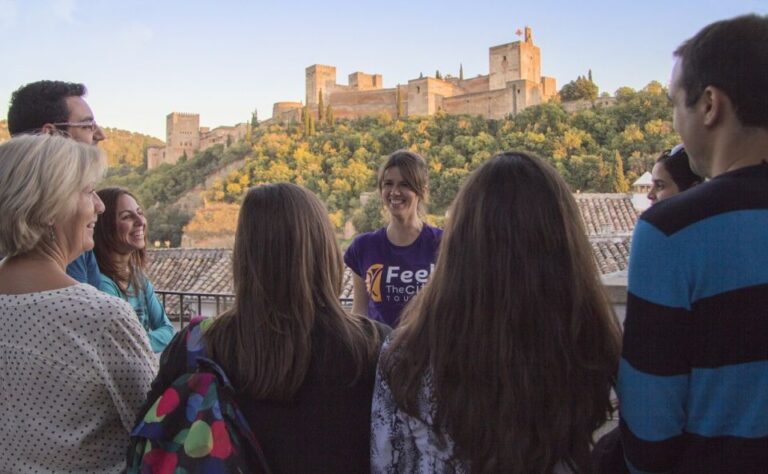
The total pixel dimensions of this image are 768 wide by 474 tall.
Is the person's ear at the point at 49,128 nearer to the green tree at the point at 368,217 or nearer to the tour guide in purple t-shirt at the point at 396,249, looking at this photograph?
the tour guide in purple t-shirt at the point at 396,249

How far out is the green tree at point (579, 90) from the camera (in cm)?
5656

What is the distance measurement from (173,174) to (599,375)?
66.6m

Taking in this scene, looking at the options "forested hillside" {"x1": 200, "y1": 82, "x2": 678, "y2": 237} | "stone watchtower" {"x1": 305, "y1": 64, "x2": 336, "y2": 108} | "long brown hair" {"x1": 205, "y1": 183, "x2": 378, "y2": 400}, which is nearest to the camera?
"long brown hair" {"x1": 205, "y1": 183, "x2": 378, "y2": 400}

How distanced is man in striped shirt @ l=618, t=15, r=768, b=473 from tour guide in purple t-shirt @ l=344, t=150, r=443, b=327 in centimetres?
197

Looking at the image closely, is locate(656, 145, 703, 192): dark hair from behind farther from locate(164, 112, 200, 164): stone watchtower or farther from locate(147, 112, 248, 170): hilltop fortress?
locate(164, 112, 200, 164): stone watchtower

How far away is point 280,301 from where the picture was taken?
1684 mm

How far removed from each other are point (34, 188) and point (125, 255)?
1298mm

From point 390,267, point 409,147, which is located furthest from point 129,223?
point 409,147

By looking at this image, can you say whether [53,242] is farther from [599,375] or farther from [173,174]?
[173,174]

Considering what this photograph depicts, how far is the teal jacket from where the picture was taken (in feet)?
9.00

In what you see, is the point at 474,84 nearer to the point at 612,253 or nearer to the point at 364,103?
the point at 364,103

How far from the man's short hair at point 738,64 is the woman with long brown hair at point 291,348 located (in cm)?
101

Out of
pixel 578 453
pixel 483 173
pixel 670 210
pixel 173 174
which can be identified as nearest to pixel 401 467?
pixel 578 453

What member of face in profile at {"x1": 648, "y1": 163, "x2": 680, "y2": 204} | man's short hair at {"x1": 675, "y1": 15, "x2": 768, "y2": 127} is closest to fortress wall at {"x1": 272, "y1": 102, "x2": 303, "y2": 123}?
face in profile at {"x1": 648, "y1": 163, "x2": 680, "y2": 204}
